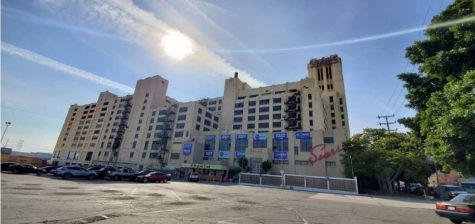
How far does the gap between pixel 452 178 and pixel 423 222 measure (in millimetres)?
116168

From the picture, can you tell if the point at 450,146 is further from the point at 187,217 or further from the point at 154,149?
the point at 154,149

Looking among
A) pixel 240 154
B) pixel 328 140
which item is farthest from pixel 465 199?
pixel 240 154

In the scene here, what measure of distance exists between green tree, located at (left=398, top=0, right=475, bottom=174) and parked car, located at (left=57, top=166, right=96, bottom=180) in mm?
32116

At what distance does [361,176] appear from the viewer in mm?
38500

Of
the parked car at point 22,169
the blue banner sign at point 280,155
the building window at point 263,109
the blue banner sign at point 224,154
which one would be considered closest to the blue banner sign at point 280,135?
the blue banner sign at point 280,155

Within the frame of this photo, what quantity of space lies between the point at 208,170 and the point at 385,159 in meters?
37.7

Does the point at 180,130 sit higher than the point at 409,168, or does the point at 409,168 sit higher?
the point at 180,130

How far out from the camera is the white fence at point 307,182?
31.8m

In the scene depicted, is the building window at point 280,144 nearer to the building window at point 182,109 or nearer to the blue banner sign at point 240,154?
the blue banner sign at point 240,154

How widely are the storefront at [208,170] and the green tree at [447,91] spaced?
42.6 metres

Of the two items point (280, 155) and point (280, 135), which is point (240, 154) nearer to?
point (280, 155)

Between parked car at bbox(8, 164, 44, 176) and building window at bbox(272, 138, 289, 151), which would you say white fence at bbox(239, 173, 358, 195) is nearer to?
building window at bbox(272, 138, 289, 151)

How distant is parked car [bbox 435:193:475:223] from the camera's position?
30.1 feet

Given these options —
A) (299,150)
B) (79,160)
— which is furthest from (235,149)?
(79,160)
